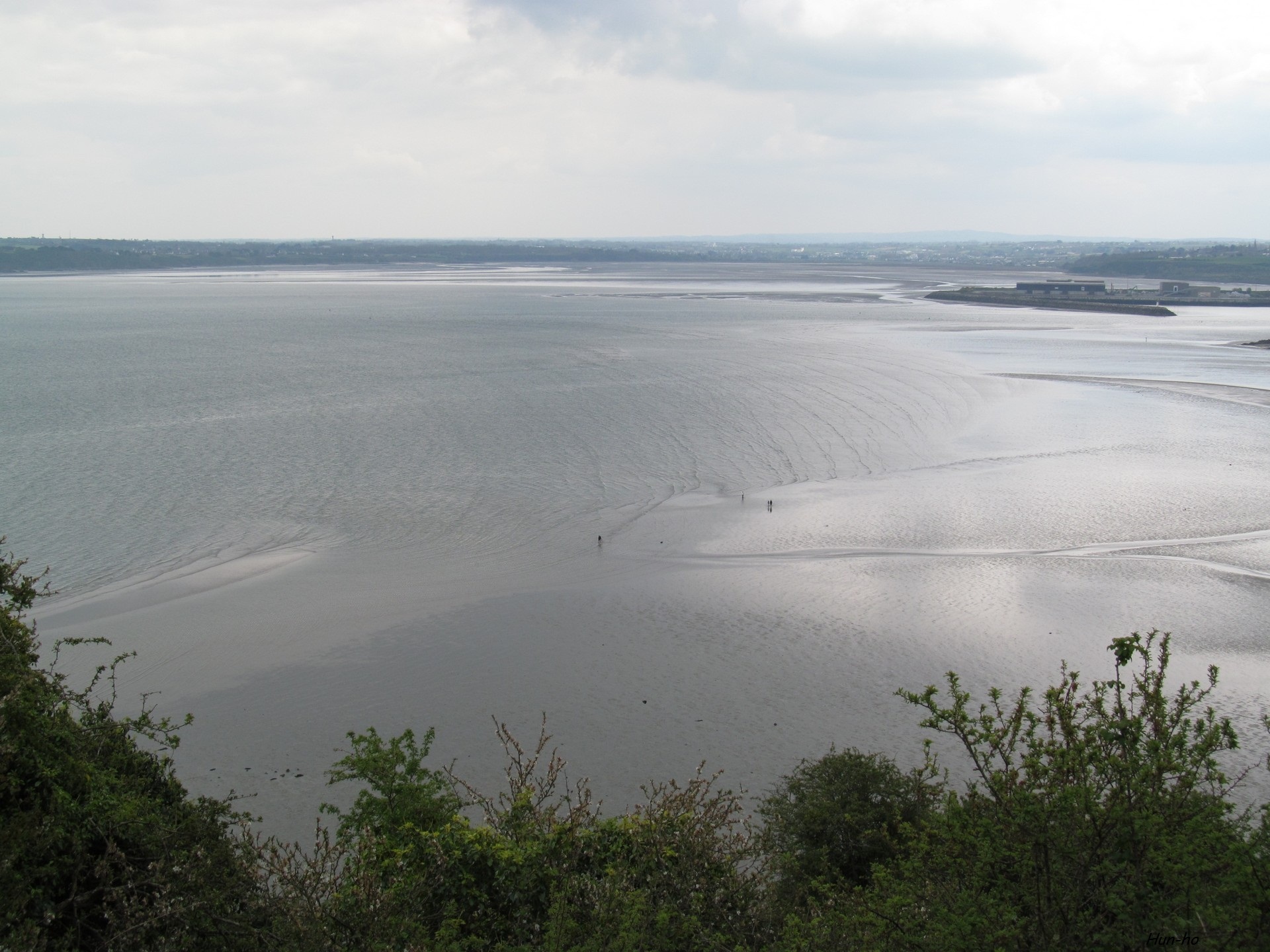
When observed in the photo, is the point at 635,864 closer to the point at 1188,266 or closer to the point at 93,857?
the point at 93,857

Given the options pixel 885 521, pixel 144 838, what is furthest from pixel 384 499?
pixel 144 838

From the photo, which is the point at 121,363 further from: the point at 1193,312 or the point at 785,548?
the point at 1193,312

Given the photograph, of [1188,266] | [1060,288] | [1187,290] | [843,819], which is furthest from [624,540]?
[1188,266]

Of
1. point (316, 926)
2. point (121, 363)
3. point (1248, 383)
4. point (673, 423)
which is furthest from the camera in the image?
point (121, 363)

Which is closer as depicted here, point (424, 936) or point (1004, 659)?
point (424, 936)

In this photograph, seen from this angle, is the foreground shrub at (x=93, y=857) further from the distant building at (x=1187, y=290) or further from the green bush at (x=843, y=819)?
the distant building at (x=1187, y=290)

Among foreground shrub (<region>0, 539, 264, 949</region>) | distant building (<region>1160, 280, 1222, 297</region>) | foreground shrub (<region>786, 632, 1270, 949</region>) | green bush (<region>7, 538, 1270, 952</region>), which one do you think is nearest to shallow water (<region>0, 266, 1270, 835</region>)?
green bush (<region>7, 538, 1270, 952</region>)

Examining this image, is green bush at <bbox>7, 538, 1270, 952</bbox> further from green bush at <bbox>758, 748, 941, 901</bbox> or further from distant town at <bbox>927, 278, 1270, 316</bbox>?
distant town at <bbox>927, 278, 1270, 316</bbox>

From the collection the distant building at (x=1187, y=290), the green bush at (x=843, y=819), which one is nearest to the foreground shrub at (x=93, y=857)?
the green bush at (x=843, y=819)
